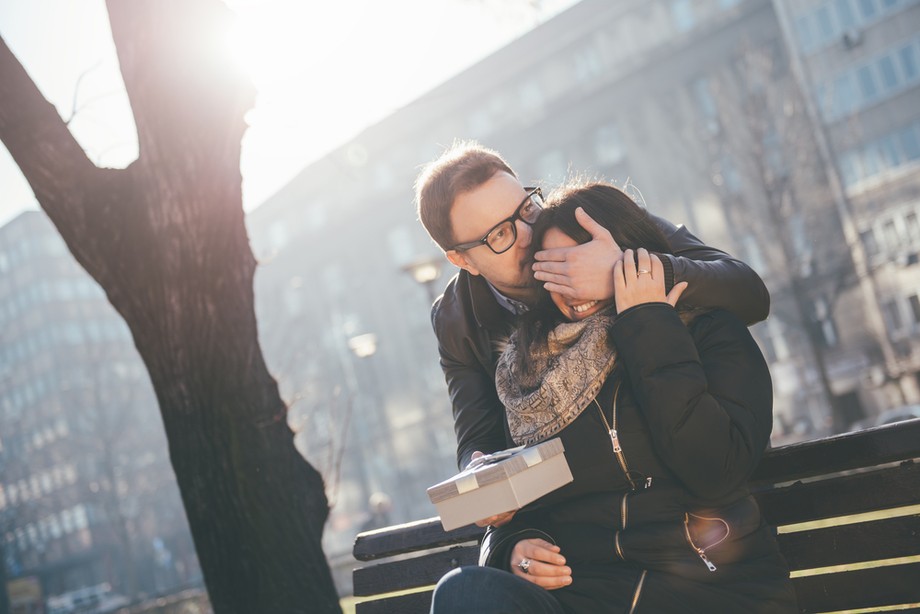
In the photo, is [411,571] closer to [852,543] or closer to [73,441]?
[852,543]

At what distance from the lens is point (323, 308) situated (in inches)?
2336

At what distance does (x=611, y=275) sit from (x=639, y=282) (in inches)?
3.3

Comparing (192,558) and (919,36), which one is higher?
(919,36)

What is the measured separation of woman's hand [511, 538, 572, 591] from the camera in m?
2.49

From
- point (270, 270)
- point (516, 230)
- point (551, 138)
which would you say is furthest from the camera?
point (270, 270)

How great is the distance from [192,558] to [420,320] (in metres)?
19.4

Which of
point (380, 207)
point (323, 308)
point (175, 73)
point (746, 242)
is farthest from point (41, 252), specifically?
point (175, 73)

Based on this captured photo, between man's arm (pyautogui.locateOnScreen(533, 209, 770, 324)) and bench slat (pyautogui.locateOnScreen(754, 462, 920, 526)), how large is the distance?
2.45ft

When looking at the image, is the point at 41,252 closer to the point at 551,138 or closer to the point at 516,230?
the point at 551,138

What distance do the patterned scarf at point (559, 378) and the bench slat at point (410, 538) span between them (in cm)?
98

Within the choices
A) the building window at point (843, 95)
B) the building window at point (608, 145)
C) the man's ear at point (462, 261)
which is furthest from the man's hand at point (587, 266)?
the building window at point (608, 145)

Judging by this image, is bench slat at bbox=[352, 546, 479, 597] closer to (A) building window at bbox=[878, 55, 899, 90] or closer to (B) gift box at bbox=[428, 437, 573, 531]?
(B) gift box at bbox=[428, 437, 573, 531]

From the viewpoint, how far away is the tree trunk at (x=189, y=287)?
472cm

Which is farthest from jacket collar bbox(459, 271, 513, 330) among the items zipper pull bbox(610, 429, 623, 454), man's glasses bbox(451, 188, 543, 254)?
zipper pull bbox(610, 429, 623, 454)
